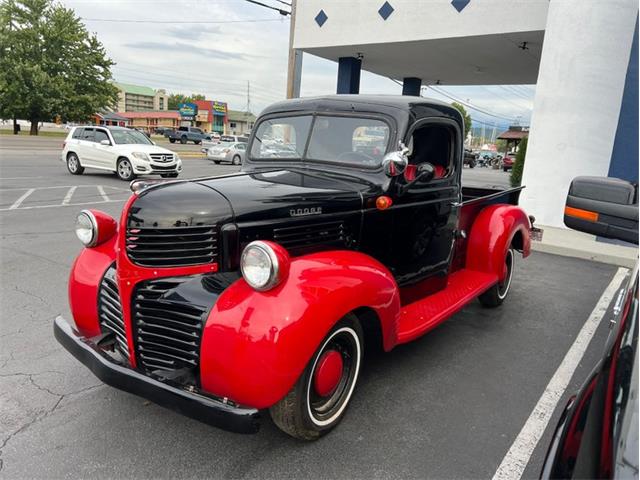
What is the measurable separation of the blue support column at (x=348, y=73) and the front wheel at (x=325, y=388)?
15.3 m

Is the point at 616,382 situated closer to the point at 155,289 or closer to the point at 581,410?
the point at 581,410

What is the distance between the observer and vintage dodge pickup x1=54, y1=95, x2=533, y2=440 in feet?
7.32

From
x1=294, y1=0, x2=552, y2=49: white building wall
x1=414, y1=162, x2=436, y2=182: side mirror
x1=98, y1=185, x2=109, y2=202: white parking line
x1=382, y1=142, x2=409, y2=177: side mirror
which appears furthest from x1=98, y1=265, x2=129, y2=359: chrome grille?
x1=294, y1=0, x2=552, y2=49: white building wall

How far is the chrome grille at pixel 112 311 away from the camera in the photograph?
2.69m

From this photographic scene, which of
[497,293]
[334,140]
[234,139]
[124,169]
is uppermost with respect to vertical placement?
[234,139]

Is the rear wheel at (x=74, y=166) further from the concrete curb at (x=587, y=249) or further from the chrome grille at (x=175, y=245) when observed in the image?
the chrome grille at (x=175, y=245)

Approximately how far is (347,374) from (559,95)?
8.70 meters

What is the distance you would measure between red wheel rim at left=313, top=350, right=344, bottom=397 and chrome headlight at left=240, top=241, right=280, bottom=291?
0.56 metres

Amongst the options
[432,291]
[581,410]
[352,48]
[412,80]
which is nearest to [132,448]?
[581,410]

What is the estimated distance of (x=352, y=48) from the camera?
15.2 metres

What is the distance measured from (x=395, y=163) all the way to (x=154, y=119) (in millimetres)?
92141

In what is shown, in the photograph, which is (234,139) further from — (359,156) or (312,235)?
(312,235)

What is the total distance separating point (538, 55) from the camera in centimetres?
1409

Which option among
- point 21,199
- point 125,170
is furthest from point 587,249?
point 125,170
